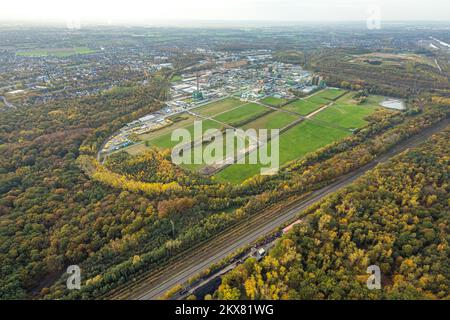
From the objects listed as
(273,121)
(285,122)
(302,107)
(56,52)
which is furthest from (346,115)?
(56,52)

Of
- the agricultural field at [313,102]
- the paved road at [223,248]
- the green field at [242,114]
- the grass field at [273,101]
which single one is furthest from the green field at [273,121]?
the paved road at [223,248]

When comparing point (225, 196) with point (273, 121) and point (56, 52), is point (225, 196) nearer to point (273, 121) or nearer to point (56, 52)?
point (273, 121)

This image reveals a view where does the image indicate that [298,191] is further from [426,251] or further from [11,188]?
[11,188]

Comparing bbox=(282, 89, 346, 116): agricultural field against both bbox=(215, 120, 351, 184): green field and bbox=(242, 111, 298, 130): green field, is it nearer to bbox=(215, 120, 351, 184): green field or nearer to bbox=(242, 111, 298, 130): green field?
bbox=(242, 111, 298, 130): green field
